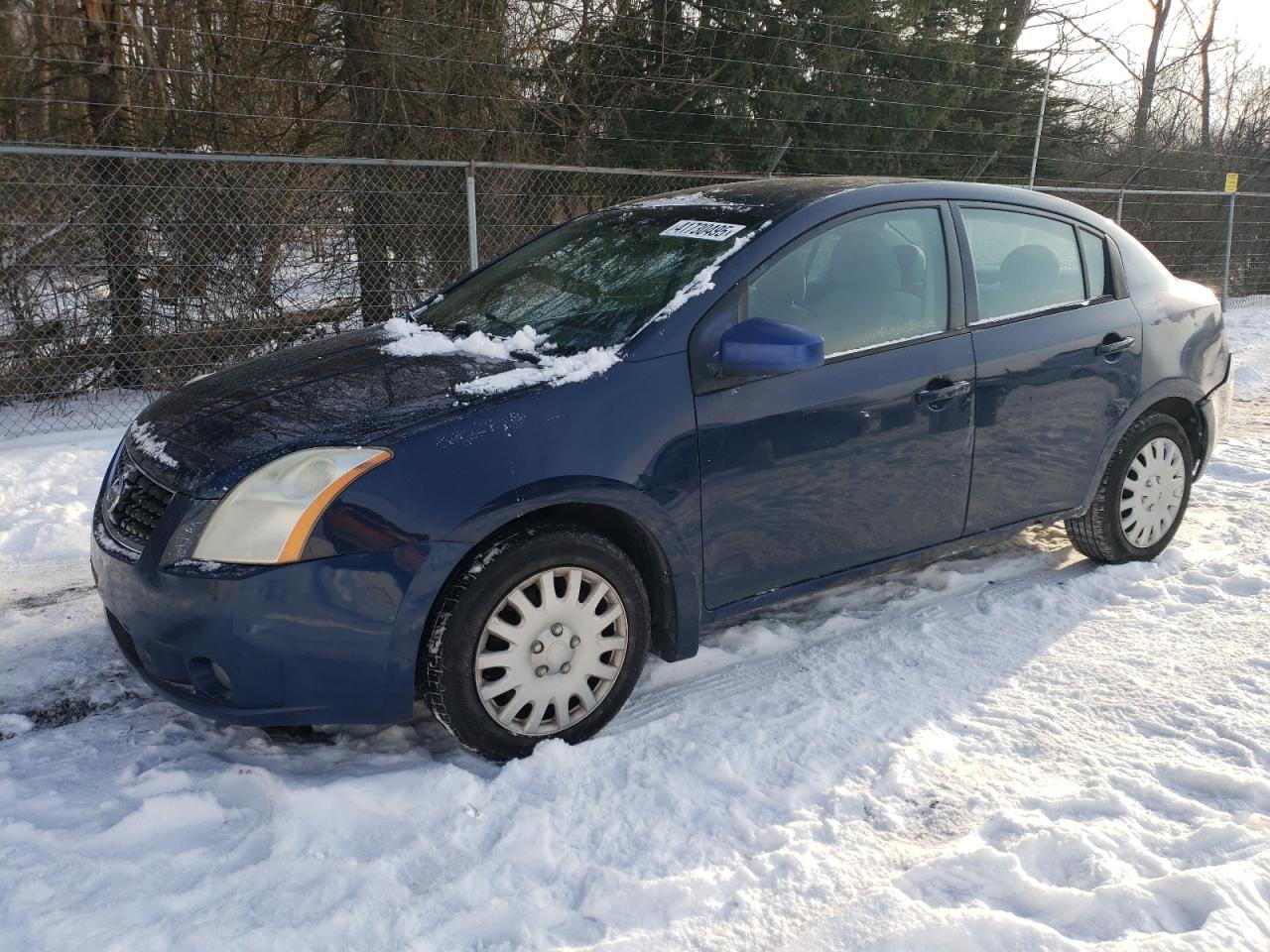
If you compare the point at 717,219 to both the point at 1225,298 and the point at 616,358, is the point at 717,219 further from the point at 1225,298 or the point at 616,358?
the point at 1225,298

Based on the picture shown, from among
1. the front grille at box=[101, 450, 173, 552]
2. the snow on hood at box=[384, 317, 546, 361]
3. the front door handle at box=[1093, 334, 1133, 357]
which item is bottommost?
the front grille at box=[101, 450, 173, 552]

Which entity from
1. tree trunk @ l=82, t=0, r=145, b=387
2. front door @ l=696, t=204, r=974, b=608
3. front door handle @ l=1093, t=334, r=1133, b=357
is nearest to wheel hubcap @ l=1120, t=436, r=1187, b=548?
front door handle @ l=1093, t=334, r=1133, b=357

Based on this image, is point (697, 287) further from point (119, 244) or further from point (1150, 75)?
point (1150, 75)

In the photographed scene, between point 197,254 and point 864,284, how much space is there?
5.91 metres

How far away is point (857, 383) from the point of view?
3.55 meters

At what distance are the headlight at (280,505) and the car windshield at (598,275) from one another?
0.84 metres

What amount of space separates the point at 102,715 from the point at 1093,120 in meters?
18.2

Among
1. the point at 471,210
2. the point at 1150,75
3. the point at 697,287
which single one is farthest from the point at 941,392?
the point at 1150,75

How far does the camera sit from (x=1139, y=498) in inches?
178

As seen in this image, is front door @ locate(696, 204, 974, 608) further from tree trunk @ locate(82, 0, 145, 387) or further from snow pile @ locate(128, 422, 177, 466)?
tree trunk @ locate(82, 0, 145, 387)

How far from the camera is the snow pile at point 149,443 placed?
9.94 ft

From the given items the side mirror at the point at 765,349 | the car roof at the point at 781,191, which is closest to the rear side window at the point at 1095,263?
the car roof at the point at 781,191

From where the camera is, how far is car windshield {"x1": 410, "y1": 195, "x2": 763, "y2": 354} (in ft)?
11.2

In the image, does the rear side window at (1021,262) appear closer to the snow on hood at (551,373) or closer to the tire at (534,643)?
the snow on hood at (551,373)
